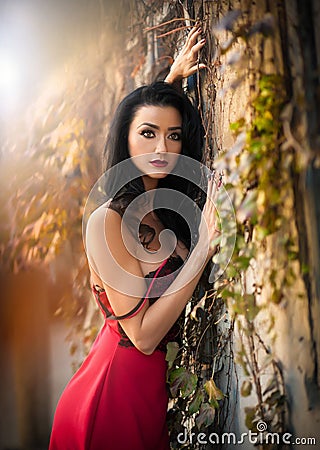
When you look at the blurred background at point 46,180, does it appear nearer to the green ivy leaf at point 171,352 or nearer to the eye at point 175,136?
the eye at point 175,136

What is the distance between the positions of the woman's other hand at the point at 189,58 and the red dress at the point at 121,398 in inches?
27.0

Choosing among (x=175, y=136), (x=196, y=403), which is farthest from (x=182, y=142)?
(x=196, y=403)

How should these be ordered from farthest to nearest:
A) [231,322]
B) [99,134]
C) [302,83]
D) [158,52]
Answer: [99,134] < [158,52] < [231,322] < [302,83]

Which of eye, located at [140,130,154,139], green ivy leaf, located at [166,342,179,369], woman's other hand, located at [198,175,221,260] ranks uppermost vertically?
eye, located at [140,130,154,139]

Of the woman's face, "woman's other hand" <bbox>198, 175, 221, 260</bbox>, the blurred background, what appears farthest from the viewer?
the blurred background

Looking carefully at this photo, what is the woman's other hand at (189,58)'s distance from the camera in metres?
2.04

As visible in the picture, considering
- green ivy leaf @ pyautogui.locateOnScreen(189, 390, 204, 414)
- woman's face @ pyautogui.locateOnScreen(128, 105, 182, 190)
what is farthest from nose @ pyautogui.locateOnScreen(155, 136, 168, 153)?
green ivy leaf @ pyautogui.locateOnScreen(189, 390, 204, 414)

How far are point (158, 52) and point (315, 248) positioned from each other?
4.48 feet

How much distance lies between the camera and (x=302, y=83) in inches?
58.4

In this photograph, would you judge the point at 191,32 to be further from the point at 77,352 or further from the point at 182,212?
the point at 77,352

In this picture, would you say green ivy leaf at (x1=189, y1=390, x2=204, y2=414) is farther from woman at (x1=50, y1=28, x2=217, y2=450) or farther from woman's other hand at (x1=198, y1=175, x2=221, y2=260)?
woman's other hand at (x1=198, y1=175, x2=221, y2=260)

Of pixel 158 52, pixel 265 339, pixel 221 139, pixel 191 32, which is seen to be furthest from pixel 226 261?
pixel 158 52

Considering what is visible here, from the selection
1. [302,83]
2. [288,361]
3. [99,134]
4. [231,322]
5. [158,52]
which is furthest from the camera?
[99,134]

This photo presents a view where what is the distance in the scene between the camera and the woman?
6.33 ft
